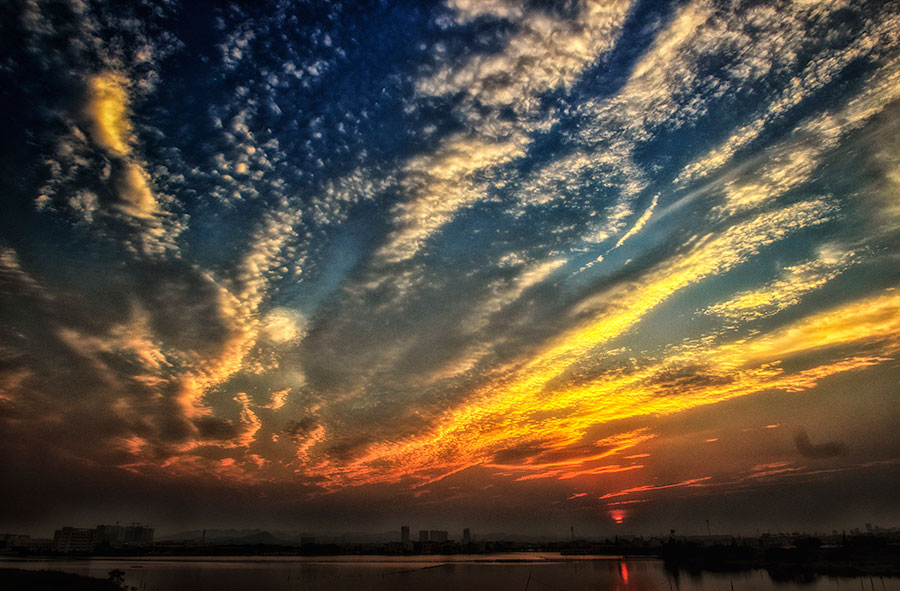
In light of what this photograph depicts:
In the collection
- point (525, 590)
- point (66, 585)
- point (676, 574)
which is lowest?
point (676, 574)

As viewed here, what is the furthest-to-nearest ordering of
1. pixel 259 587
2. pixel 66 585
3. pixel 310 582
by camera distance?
pixel 310 582 → pixel 259 587 → pixel 66 585

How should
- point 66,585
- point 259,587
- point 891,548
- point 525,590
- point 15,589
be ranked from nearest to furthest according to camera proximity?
point 15,589, point 66,585, point 525,590, point 259,587, point 891,548

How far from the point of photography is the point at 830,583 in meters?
63.7

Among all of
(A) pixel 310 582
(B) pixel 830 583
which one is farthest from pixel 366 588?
(B) pixel 830 583

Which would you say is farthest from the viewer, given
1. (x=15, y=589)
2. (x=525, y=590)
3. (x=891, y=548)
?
(x=891, y=548)

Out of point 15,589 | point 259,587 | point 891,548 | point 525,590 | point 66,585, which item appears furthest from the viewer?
point 891,548

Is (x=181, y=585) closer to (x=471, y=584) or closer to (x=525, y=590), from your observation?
(x=471, y=584)

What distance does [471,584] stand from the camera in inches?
2768

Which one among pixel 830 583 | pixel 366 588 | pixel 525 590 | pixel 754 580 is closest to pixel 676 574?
pixel 754 580

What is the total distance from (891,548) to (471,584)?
82.2 meters

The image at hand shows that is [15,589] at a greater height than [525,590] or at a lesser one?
greater

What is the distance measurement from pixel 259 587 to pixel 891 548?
116 m

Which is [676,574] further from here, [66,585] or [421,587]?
[66,585]

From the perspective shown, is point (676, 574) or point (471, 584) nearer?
point (471, 584)
